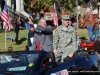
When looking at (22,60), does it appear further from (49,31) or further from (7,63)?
(49,31)

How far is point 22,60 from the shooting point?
7.54m

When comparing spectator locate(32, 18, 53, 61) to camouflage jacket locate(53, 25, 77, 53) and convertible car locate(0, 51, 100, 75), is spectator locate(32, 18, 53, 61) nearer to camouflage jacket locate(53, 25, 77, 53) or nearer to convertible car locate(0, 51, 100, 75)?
camouflage jacket locate(53, 25, 77, 53)

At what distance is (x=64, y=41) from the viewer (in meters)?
9.70

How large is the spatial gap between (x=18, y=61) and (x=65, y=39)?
95.2 inches

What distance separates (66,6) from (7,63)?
1601 inches

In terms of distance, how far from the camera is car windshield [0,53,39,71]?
722 centimetres

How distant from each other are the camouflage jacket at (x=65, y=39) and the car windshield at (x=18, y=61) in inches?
81.0

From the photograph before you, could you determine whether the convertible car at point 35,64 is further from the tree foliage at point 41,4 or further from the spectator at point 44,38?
the tree foliage at point 41,4

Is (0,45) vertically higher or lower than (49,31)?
lower

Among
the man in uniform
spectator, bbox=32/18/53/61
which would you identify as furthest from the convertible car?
spectator, bbox=32/18/53/61

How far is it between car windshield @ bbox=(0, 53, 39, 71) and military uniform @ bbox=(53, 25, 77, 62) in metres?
2.05

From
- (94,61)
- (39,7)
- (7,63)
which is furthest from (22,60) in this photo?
(39,7)

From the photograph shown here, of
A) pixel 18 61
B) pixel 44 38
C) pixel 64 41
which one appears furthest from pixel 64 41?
pixel 18 61

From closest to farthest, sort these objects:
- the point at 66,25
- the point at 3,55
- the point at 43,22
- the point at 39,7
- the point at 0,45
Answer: the point at 3,55 < the point at 66,25 < the point at 43,22 < the point at 0,45 < the point at 39,7
